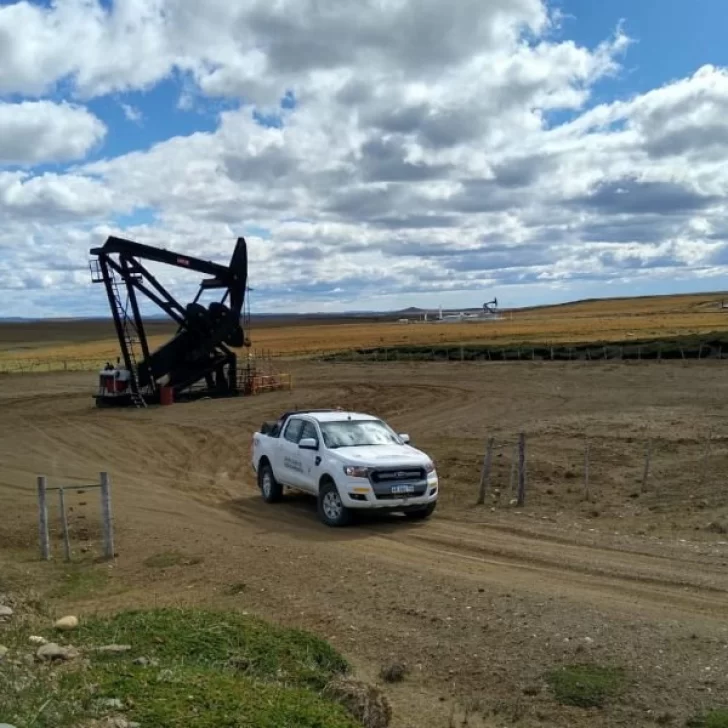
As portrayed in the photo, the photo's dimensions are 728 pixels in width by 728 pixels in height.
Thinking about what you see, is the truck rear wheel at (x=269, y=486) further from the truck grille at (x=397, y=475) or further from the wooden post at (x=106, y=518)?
the wooden post at (x=106, y=518)

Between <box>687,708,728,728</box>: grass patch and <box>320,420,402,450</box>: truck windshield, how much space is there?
934 centimetres

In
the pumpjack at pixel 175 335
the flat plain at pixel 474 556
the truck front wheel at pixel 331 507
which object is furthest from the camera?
the pumpjack at pixel 175 335

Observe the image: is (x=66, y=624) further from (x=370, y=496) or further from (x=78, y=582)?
(x=370, y=496)

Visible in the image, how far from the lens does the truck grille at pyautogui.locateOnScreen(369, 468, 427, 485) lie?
1461cm

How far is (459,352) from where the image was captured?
56.3 metres

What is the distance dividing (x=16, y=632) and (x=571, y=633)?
502 centimetres

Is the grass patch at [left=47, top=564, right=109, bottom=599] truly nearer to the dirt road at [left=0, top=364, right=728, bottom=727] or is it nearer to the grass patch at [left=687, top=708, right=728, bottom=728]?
the dirt road at [left=0, top=364, right=728, bottom=727]

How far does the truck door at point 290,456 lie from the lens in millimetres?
16391

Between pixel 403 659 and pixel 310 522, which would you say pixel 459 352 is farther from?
pixel 403 659

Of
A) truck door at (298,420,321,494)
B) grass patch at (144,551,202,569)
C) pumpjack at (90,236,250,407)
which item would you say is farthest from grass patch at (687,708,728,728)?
pumpjack at (90,236,250,407)

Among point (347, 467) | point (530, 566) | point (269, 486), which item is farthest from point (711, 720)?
point (269, 486)

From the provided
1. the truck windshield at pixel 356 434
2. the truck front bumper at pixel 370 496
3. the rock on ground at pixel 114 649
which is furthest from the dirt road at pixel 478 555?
the rock on ground at pixel 114 649

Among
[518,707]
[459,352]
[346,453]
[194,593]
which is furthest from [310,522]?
[459,352]

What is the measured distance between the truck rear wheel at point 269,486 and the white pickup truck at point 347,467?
0.02 meters
